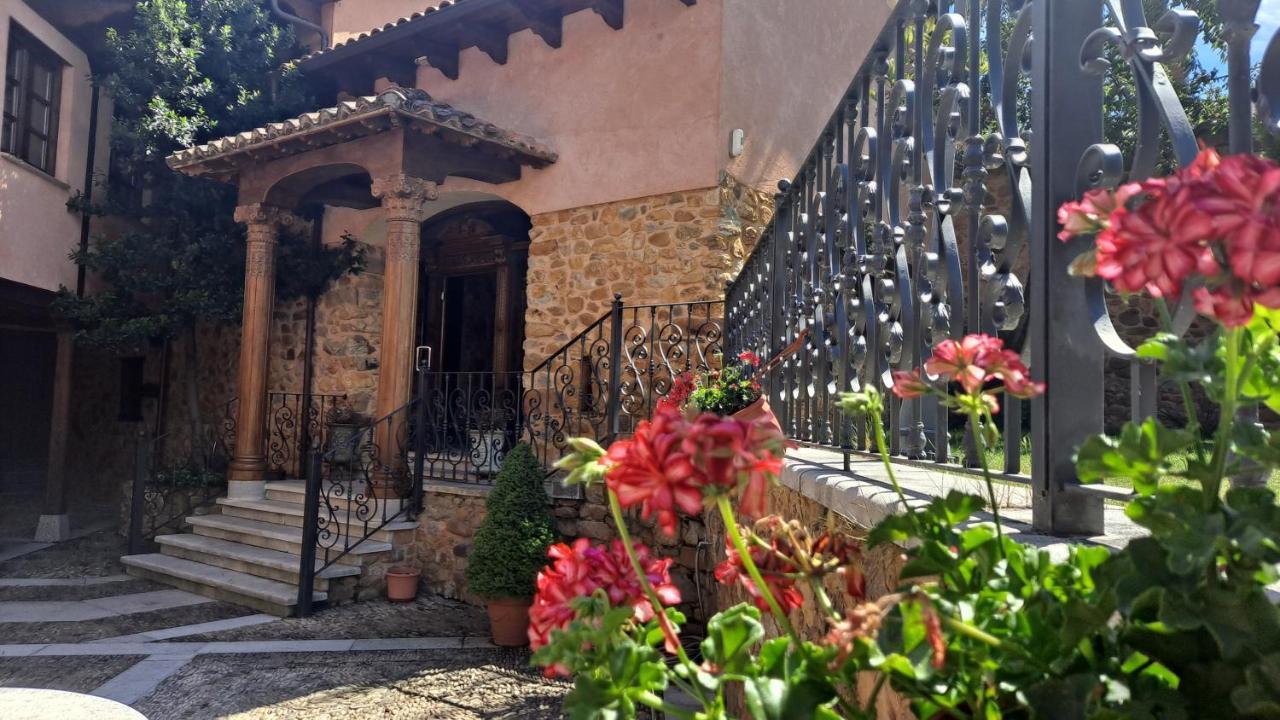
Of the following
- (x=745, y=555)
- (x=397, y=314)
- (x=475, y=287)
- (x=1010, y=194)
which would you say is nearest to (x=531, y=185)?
(x=397, y=314)

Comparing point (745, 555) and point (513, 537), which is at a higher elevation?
point (745, 555)

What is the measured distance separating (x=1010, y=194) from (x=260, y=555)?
22.5ft

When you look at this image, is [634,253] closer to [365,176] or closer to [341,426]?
[365,176]

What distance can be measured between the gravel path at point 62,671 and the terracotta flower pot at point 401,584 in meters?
1.83

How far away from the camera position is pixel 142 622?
5.80m

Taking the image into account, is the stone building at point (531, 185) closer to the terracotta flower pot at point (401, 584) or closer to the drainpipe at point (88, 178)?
the terracotta flower pot at point (401, 584)

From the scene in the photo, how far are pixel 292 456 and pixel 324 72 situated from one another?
4227mm

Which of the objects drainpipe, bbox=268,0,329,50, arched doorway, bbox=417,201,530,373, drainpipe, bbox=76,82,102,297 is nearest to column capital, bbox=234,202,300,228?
arched doorway, bbox=417,201,530,373

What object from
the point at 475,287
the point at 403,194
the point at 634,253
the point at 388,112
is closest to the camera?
the point at 388,112

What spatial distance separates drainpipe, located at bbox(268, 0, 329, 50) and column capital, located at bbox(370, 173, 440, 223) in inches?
144

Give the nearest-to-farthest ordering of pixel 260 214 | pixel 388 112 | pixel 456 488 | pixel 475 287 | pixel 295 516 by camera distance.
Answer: pixel 388 112 < pixel 456 488 < pixel 295 516 < pixel 260 214 < pixel 475 287

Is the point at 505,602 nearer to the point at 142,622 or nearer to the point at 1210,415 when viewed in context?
the point at 142,622

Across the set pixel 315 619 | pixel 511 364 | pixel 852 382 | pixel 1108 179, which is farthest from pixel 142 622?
pixel 1108 179

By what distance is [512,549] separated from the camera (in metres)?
5.34
